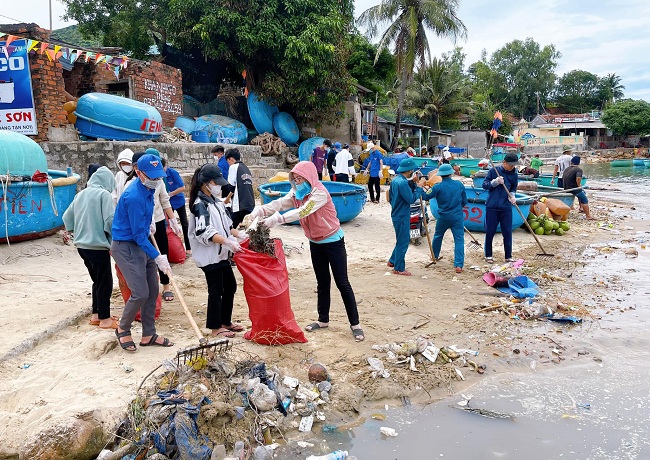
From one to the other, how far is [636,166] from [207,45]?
37159mm

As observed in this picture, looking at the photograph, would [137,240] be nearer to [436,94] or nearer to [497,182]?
[497,182]

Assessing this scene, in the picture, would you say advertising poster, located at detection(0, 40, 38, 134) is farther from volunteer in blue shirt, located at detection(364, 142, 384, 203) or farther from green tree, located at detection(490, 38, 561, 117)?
green tree, located at detection(490, 38, 561, 117)

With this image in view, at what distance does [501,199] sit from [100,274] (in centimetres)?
587

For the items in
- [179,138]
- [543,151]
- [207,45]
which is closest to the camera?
[179,138]

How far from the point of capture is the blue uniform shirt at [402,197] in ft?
23.1

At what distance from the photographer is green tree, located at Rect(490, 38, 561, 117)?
203ft

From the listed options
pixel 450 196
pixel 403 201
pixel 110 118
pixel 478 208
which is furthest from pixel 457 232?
pixel 110 118

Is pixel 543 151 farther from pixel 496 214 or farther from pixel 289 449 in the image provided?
pixel 289 449

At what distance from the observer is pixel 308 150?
1797 cm

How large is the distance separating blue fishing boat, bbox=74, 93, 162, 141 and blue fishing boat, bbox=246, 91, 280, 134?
6632 millimetres

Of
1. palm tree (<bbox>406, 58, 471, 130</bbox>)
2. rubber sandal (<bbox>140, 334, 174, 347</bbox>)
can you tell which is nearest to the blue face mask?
rubber sandal (<bbox>140, 334, 174, 347</bbox>)

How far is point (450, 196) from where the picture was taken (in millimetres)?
7527

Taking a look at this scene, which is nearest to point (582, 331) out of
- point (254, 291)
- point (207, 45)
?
point (254, 291)

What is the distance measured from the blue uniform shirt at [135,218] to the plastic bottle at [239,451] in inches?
64.0
